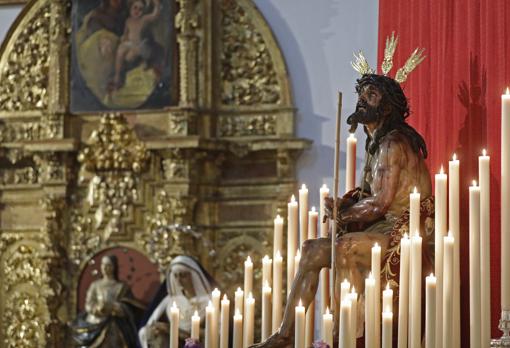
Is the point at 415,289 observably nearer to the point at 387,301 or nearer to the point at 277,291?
the point at 387,301

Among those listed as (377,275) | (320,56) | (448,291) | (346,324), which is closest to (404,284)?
(377,275)

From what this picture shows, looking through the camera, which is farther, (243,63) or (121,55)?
(121,55)

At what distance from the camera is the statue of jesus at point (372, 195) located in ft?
16.5

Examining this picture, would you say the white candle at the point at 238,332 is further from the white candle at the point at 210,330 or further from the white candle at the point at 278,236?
the white candle at the point at 278,236

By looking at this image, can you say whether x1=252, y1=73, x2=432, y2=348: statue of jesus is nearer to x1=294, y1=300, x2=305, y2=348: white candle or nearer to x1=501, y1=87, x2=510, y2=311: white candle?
x1=294, y1=300, x2=305, y2=348: white candle

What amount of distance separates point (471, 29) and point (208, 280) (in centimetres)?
443

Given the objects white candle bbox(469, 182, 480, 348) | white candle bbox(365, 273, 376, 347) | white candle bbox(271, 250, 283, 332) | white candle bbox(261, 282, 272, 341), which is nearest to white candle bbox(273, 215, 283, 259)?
white candle bbox(271, 250, 283, 332)

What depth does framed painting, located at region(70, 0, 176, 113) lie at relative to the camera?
10.5 metres

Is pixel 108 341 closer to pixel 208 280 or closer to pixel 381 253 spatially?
pixel 208 280

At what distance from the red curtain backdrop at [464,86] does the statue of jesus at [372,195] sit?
20 centimetres

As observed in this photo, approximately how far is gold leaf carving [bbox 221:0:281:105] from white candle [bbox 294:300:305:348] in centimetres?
576

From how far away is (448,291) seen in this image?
4500 millimetres

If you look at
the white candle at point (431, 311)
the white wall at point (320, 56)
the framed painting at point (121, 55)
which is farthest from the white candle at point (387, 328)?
the framed painting at point (121, 55)

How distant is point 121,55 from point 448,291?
21.6ft
